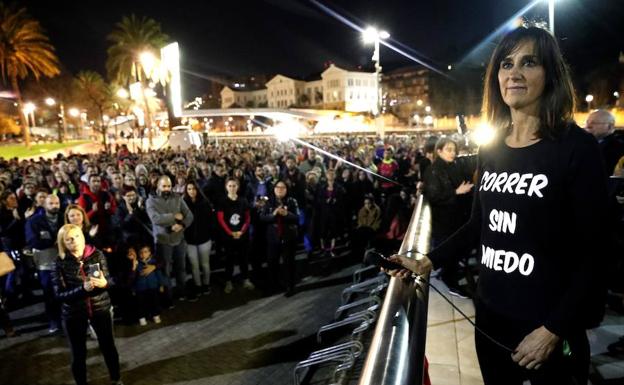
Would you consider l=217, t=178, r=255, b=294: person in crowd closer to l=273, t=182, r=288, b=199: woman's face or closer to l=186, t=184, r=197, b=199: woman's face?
l=186, t=184, r=197, b=199: woman's face

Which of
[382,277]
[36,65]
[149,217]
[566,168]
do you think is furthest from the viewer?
[36,65]

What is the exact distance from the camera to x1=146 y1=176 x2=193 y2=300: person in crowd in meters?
7.19

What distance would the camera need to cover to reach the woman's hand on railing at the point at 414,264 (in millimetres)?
2210

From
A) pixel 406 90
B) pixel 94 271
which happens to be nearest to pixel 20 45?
pixel 94 271

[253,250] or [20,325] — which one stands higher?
[253,250]

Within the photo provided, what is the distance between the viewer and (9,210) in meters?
8.04

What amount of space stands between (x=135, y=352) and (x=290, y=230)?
10.8 ft

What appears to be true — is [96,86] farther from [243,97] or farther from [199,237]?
[243,97]

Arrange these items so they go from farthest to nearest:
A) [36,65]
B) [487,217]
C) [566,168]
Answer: [36,65] → [487,217] → [566,168]

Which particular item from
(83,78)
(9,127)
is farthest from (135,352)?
(9,127)

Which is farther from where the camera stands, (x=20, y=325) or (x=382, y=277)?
(x=20, y=325)

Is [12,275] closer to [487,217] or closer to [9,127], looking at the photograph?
[487,217]

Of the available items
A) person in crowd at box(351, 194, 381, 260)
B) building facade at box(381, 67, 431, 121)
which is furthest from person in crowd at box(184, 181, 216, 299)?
building facade at box(381, 67, 431, 121)

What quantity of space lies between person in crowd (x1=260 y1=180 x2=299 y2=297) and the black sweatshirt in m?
5.93
